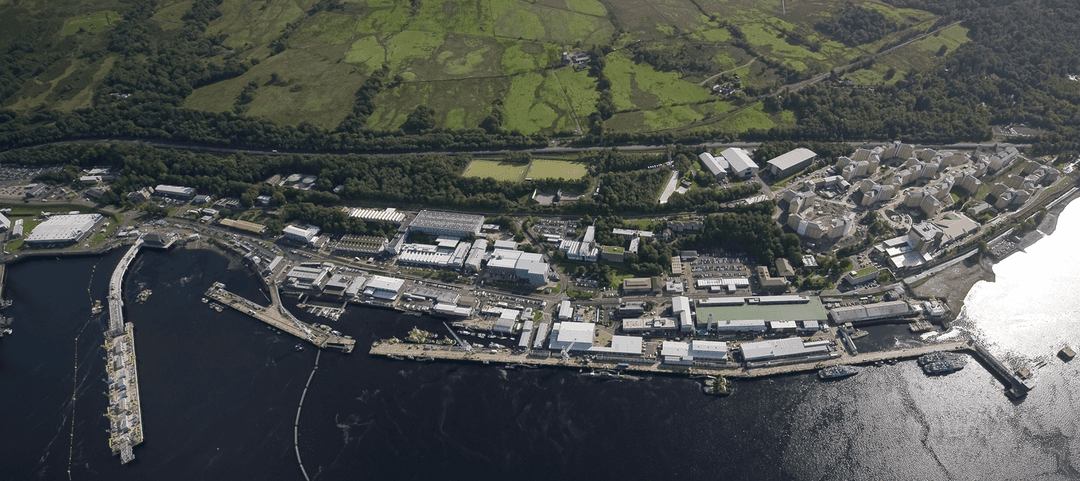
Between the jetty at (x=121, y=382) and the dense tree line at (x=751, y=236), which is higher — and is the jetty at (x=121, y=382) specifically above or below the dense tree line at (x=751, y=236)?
below

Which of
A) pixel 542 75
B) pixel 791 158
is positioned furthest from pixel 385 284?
pixel 791 158

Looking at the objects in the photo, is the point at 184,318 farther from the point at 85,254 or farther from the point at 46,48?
the point at 46,48

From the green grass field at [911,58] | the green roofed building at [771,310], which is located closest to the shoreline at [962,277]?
the green roofed building at [771,310]

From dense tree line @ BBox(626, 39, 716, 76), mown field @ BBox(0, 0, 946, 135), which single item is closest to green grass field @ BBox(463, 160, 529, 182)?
mown field @ BBox(0, 0, 946, 135)

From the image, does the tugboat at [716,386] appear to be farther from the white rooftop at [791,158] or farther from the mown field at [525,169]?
the white rooftop at [791,158]

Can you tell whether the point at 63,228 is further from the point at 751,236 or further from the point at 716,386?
the point at 751,236

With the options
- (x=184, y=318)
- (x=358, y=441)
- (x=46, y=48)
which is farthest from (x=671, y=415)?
(x=46, y=48)

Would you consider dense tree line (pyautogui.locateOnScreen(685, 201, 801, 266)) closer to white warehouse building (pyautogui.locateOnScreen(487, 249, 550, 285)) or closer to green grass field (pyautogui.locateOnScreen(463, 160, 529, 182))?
white warehouse building (pyautogui.locateOnScreen(487, 249, 550, 285))

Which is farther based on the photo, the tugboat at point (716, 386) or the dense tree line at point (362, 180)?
the dense tree line at point (362, 180)
